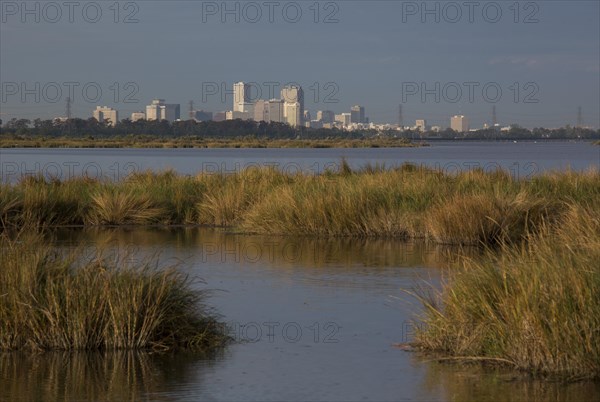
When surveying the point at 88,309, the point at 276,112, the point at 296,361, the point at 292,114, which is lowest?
the point at 296,361

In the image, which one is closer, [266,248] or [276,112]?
[266,248]

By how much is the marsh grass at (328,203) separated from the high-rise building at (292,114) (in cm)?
12071

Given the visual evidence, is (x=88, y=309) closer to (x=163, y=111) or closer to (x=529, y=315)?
(x=529, y=315)

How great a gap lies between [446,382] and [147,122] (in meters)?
132

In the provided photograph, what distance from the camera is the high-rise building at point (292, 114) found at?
14575cm

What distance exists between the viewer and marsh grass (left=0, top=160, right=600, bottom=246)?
59.9ft

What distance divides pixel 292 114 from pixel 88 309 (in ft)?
464

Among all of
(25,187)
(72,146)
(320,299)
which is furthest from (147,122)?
(320,299)

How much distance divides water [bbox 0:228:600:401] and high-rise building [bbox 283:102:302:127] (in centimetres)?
12974

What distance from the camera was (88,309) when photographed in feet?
30.6

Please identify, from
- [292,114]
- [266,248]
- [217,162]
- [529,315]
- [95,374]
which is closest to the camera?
[529,315]

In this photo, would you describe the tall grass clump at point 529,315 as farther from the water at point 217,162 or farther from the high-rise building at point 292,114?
the high-rise building at point 292,114

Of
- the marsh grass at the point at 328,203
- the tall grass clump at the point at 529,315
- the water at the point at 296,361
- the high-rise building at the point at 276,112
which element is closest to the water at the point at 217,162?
the marsh grass at the point at 328,203

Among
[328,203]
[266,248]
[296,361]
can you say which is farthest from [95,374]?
[328,203]
